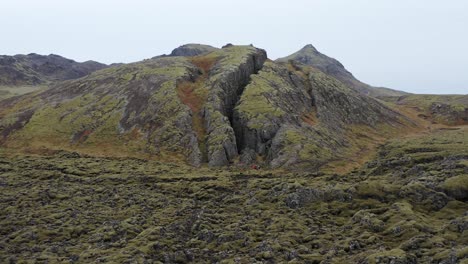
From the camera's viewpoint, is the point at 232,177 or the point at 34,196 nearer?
the point at 34,196

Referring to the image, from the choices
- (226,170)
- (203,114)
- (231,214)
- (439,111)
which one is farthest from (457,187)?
(439,111)

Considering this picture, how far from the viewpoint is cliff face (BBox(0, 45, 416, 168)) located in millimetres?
84875

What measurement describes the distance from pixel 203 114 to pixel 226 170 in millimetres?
23625

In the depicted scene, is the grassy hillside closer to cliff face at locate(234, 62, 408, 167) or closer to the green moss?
cliff face at locate(234, 62, 408, 167)

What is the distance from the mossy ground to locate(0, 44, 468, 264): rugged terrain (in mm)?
204

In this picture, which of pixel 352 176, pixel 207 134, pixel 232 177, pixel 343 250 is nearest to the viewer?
pixel 343 250

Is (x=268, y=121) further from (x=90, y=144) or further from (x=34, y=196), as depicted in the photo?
(x=34, y=196)

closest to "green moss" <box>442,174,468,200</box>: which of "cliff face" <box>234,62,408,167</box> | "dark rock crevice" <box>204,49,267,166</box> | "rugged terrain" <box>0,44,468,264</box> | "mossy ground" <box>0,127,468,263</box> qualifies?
"rugged terrain" <box>0,44,468,264</box>

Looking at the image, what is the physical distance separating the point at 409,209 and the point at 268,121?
46.2 m

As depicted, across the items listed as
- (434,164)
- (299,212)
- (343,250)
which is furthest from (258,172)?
(343,250)

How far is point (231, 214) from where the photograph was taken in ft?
178

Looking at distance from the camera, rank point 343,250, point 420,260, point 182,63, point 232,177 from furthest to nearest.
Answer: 1. point 182,63
2. point 232,177
3. point 343,250
4. point 420,260

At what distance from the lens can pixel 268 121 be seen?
295 ft

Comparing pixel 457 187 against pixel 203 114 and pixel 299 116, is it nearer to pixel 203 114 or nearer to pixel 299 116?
pixel 299 116
